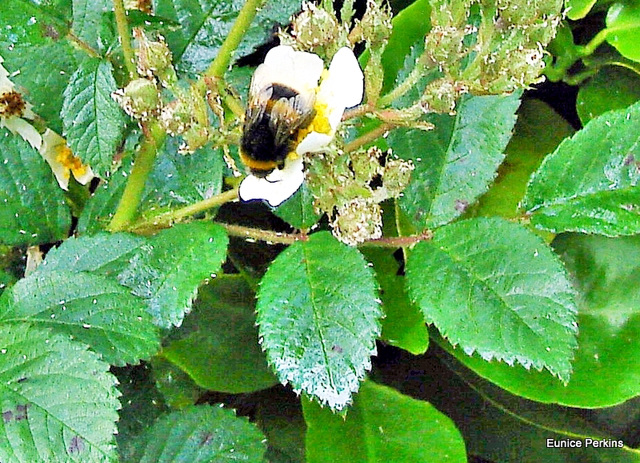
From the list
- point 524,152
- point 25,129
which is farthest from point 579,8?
point 25,129

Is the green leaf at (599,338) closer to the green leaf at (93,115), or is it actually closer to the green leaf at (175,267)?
the green leaf at (175,267)

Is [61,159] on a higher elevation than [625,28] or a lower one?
lower

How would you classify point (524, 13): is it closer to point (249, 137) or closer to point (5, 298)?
point (249, 137)

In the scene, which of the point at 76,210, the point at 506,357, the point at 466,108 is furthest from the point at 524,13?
the point at 76,210

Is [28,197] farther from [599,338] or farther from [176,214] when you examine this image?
[599,338]

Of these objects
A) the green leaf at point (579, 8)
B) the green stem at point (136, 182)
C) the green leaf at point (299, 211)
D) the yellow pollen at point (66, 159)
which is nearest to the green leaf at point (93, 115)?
the green stem at point (136, 182)

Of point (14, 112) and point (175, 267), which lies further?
point (14, 112)
